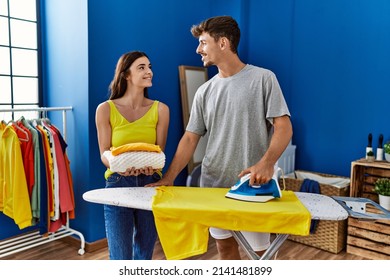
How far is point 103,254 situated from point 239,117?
1626 mm

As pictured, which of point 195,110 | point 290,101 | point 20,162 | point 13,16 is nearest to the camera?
point 195,110

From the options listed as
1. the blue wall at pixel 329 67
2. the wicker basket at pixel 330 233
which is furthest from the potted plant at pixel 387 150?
the wicker basket at pixel 330 233

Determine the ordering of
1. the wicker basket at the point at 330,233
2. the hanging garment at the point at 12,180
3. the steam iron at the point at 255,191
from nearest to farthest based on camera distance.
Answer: the steam iron at the point at 255,191 → the hanging garment at the point at 12,180 → the wicker basket at the point at 330,233

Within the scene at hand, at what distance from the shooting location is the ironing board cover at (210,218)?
1281 mm

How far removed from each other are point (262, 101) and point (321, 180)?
5.76 feet

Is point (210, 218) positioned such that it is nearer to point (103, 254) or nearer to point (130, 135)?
point (130, 135)

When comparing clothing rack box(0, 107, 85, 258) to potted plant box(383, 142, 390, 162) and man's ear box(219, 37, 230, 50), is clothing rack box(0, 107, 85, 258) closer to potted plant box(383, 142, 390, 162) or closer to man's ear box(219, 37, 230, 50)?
man's ear box(219, 37, 230, 50)

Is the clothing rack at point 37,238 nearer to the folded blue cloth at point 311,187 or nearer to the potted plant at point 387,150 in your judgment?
the folded blue cloth at point 311,187

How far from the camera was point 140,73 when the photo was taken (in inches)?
69.6

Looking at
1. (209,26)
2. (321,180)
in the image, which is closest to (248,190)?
(209,26)

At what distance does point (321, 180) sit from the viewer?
3.09m

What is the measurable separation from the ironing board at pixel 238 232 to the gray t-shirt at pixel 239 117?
0.28 m
